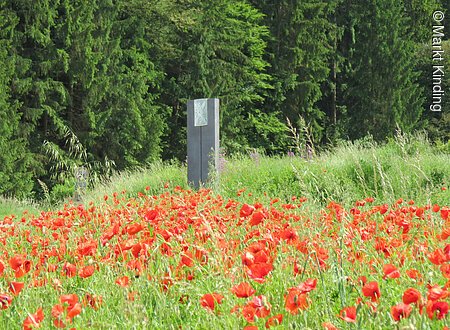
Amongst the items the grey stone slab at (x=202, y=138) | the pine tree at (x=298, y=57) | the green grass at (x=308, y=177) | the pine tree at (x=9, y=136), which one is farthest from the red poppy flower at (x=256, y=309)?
the pine tree at (x=298, y=57)

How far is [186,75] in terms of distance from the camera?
20.7 meters

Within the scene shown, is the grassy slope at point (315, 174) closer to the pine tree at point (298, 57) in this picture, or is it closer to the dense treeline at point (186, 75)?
the dense treeline at point (186, 75)

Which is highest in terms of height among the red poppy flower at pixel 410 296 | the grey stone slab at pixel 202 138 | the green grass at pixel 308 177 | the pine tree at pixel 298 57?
the pine tree at pixel 298 57

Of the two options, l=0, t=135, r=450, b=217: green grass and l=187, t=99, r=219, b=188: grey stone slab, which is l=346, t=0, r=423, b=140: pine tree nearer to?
l=0, t=135, r=450, b=217: green grass

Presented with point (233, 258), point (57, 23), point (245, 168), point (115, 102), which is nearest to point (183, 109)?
point (115, 102)

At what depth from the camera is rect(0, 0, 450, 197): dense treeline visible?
16359mm

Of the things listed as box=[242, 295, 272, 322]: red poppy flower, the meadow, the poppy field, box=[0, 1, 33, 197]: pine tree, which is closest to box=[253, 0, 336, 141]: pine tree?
box=[0, 1, 33, 197]: pine tree

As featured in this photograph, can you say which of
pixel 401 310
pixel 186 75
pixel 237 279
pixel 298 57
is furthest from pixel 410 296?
pixel 298 57

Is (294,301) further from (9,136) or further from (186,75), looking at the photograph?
(186,75)

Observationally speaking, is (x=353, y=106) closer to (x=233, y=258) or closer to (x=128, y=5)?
(x=128, y=5)

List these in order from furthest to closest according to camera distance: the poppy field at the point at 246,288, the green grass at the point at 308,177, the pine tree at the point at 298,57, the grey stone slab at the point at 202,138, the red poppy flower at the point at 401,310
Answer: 1. the pine tree at the point at 298,57
2. the grey stone slab at the point at 202,138
3. the green grass at the point at 308,177
4. the poppy field at the point at 246,288
5. the red poppy flower at the point at 401,310

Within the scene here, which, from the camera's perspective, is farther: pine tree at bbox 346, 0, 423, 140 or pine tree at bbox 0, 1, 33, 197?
pine tree at bbox 346, 0, 423, 140

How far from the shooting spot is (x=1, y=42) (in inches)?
617

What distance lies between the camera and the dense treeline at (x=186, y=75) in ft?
53.7
